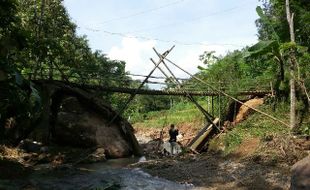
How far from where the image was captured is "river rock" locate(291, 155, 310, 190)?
540cm

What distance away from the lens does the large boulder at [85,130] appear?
16203mm

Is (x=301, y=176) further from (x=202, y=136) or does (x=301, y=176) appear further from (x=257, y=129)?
(x=202, y=136)

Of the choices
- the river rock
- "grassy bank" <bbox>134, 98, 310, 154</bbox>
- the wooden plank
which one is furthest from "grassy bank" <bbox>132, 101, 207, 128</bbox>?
the river rock

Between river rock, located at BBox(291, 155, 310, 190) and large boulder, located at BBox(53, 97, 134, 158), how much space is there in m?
11.3

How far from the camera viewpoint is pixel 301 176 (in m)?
5.52

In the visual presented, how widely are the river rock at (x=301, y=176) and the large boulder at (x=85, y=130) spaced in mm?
11300

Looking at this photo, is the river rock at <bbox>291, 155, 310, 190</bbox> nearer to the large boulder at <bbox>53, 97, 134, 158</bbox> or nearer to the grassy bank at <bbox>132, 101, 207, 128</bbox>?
the large boulder at <bbox>53, 97, 134, 158</bbox>

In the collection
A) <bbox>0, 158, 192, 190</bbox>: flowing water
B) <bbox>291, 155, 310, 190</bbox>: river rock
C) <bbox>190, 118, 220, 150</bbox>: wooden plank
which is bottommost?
<bbox>0, 158, 192, 190</bbox>: flowing water

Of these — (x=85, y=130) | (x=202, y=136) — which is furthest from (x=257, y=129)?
(x=85, y=130)

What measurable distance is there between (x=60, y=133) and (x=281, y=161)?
887 centimetres

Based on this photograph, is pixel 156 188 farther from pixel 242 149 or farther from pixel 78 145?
pixel 78 145

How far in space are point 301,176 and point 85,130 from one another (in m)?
11.8

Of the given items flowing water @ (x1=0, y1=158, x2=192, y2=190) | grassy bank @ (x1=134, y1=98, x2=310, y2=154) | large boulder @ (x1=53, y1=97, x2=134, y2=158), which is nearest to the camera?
flowing water @ (x1=0, y1=158, x2=192, y2=190)

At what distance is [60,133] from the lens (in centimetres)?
1630
